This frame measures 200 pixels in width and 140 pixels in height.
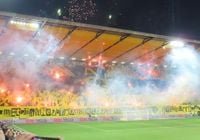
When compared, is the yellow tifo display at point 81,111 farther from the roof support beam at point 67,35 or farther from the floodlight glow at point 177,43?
the floodlight glow at point 177,43

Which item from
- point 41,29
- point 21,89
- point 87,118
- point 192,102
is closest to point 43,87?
point 21,89

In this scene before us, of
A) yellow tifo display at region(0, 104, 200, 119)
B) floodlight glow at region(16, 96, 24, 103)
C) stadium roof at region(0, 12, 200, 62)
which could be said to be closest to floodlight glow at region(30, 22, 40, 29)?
stadium roof at region(0, 12, 200, 62)

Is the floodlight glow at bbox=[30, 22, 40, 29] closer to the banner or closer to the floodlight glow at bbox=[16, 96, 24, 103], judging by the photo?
the banner

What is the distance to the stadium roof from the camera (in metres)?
17.0

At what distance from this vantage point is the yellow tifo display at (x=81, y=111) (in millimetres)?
20266

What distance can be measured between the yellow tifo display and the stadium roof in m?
3.59

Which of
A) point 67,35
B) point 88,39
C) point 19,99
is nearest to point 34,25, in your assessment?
point 67,35

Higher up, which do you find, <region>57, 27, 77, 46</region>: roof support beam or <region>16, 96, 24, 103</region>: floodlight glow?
<region>57, 27, 77, 46</region>: roof support beam

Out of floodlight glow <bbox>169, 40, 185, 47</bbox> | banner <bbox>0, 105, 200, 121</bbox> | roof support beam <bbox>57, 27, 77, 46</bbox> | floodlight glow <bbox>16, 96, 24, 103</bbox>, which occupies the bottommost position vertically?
banner <bbox>0, 105, 200, 121</bbox>

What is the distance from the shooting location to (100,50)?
22594mm

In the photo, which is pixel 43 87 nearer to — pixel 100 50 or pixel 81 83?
pixel 81 83

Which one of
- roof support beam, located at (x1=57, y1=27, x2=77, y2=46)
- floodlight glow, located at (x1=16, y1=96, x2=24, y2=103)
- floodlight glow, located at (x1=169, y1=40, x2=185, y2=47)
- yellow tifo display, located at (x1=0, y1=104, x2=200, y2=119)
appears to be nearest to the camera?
roof support beam, located at (x1=57, y1=27, x2=77, y2=46)

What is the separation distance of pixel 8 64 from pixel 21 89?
5.79ft

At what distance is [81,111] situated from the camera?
2241 cm
